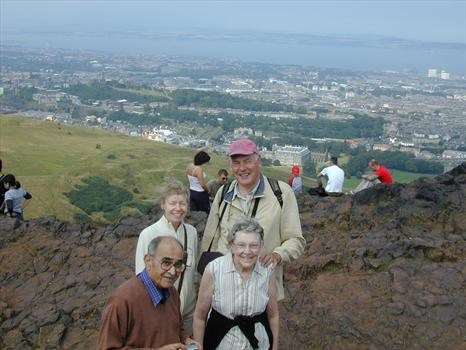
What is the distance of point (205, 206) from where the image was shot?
9742 mm

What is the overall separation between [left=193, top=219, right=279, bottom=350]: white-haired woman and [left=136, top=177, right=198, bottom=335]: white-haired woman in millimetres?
321

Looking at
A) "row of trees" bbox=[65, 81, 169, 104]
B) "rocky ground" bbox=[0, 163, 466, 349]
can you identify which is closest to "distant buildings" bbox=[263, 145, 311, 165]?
"rocky ground" bbox=[0, 163, 466, 349]

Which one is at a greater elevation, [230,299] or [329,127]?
[230,299]

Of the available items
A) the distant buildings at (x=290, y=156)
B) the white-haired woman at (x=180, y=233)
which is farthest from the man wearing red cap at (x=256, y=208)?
the distant buildings at (x=290, y=156)

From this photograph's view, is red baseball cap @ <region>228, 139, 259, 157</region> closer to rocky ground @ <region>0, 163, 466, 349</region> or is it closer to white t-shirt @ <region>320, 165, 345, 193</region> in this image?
rocky ground @ <region>0, 163, 466, 349</region>

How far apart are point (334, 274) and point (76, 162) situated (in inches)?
1107

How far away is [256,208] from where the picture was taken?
4453 mm

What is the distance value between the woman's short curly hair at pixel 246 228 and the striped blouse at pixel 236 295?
0.15 metres

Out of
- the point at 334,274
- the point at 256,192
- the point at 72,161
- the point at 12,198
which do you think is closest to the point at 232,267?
the point at 256,192

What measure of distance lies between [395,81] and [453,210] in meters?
113

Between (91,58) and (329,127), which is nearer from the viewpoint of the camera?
(329,127)

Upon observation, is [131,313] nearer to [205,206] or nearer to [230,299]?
[230,299]

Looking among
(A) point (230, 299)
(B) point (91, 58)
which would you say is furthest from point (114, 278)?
(B) point (91, 58)

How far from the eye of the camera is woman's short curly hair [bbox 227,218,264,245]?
403 cm
